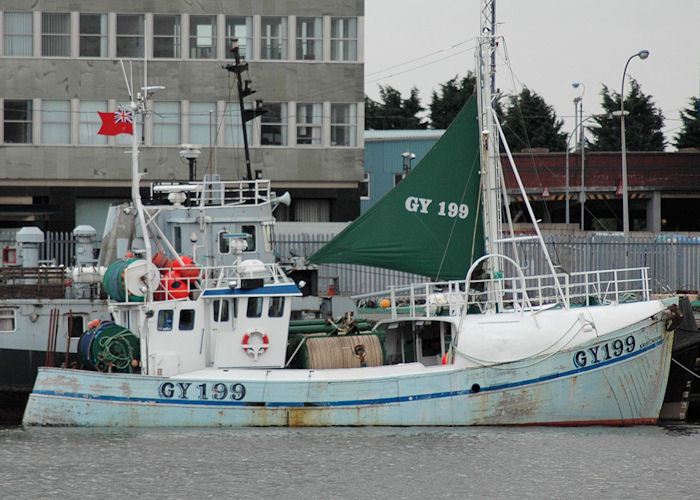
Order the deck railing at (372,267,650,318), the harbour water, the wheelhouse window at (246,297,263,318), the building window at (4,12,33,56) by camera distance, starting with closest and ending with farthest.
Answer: the harbour water < the deck railing at (372,267,650,318) < the wheelhouse window at (246,297,263,318) < the building window at (4,12,33,56)

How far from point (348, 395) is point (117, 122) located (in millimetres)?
10564

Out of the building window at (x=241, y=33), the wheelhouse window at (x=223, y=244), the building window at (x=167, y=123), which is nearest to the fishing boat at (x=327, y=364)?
the wheelhouse window at (x=223, y=244)

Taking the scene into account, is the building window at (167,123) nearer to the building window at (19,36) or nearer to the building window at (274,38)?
the building window at (274,38)

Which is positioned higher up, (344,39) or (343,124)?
(344,39)

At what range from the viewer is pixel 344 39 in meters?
45.4

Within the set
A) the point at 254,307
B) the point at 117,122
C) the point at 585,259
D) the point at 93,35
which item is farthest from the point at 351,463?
the point at 93,35

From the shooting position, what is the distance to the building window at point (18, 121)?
145 feet

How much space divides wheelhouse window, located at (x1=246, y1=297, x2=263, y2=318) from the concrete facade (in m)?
16.6

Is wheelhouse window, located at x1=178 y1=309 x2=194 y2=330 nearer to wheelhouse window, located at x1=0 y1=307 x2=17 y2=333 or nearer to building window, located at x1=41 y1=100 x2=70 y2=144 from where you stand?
wheelhouse window, located at x1=0 y1=307 x2=17 y2=333

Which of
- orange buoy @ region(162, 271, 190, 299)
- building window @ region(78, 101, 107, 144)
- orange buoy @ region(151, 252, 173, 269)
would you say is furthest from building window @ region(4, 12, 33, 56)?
orange buoy @ region(162, 271, 190, 299)

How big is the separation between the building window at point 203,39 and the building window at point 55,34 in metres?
4.95

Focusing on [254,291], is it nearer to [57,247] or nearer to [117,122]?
[117,122]

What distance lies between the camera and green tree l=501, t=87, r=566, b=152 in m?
93.1

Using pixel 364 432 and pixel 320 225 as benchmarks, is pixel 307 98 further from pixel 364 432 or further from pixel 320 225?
pixel 364 432
